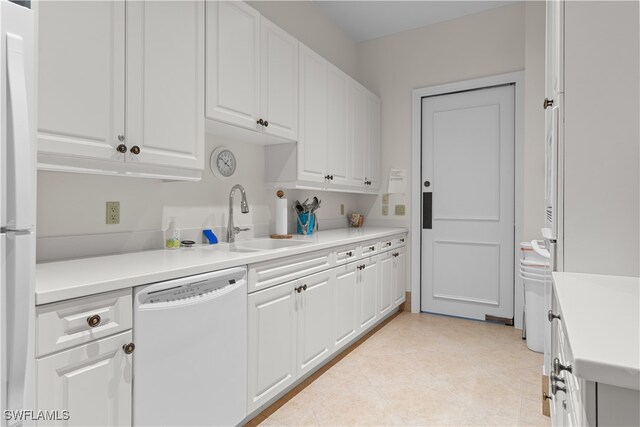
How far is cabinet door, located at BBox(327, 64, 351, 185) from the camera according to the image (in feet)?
10.00

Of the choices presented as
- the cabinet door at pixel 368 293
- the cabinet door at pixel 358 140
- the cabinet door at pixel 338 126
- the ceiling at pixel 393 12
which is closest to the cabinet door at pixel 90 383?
the cabinet door at pixel 368 293

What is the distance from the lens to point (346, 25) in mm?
3830

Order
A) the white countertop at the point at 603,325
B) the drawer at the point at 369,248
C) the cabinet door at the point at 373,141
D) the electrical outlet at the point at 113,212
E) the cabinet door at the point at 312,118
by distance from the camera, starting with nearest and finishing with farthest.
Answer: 1. the white countertop at the point at 603,325
2. the electrical outlet at the point at 113,212
3. the cabinet door at the point at 312,118
4. the drawer at the point at 369,248
5. the cabinet door at the point at 373,141

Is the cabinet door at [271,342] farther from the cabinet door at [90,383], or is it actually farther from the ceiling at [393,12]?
the ceiling at [393,12]

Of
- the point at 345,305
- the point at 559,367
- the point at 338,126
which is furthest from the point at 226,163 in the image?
the point at 559,367

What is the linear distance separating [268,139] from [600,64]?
6.15 ft

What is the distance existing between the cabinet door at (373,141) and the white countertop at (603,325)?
2842 millimetres

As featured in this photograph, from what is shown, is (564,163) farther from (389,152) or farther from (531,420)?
(389,152)

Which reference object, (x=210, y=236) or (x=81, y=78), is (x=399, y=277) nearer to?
(x=210, y=236)

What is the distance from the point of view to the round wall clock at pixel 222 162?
7.71 feet

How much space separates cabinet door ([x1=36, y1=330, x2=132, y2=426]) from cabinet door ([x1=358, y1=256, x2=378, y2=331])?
1.89 m

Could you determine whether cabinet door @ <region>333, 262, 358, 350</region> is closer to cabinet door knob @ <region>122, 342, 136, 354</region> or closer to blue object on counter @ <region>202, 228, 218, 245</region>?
blue object on counter @ <region>202, 228, 218, 245</region>

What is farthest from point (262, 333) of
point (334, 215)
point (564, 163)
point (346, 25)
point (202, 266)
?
point (346, 25)

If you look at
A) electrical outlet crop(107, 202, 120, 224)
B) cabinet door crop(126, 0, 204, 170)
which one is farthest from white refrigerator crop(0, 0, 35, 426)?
electrical outlet crop(107, 202, 120, 224)
